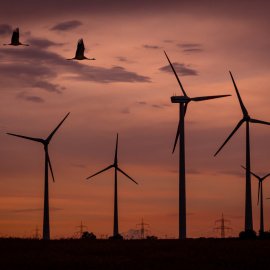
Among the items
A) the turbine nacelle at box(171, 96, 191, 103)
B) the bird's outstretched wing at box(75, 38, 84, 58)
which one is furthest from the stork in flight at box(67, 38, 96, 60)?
the turbine nacelle at box(171, 96, 191, 103)

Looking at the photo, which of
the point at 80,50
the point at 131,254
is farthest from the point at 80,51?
the point at 131,254

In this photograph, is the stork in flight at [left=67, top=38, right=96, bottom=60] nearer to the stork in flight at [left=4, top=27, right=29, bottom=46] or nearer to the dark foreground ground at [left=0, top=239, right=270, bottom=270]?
the stork in flight at [left=4, top=27, right=29, bottom=46]

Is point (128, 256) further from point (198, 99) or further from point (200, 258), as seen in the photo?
point (198, 99)

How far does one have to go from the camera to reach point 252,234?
110750 mm

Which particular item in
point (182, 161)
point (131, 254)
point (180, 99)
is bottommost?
point (131, 254)

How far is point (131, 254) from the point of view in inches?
3041

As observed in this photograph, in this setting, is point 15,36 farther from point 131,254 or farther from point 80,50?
point 131,254

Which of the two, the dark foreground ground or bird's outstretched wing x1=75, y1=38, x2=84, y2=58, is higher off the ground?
bird's outstretched wing x1=75, y1=38, x2=84, y2=58

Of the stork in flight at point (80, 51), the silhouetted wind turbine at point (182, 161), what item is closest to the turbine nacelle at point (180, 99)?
the silhouetted wind turbine at point (182, 161)

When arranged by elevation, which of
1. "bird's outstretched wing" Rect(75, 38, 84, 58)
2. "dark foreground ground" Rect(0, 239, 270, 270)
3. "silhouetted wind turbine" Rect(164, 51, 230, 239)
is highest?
"bird's outstretched wing" Rect(75, 38, 84, 58)

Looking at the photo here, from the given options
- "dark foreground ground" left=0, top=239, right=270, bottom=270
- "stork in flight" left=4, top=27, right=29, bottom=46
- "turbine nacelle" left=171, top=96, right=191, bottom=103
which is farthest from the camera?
"turbine nacelle" left=171, top=96, right=191, bottom=103

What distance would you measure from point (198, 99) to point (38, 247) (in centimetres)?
4488

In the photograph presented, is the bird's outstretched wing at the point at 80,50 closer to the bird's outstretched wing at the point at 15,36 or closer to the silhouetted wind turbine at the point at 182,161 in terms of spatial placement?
the bird's outstretched wing at the point at 15,36

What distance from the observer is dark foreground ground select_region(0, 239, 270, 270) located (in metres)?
69.6
